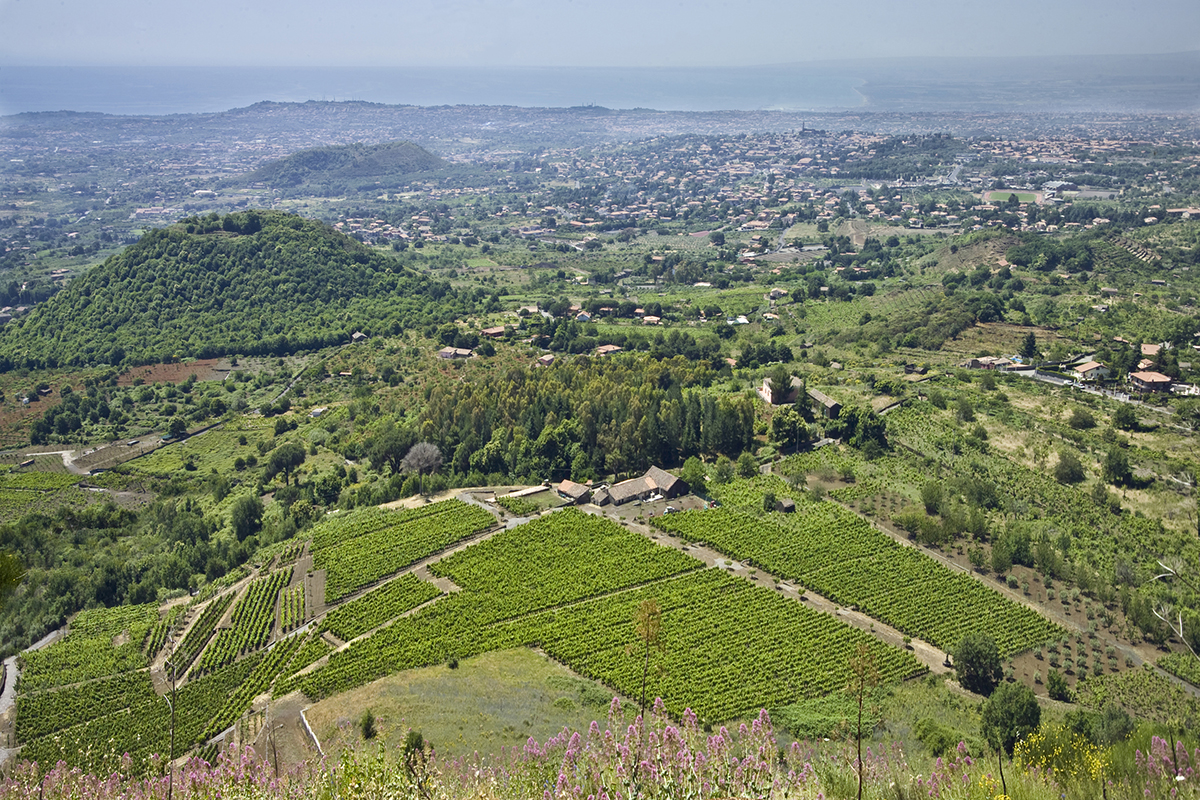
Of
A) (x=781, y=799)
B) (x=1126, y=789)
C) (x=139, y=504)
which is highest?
(x=781, y=799)

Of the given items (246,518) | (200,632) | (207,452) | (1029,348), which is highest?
(1029,348)

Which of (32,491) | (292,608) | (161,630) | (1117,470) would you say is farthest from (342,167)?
(1117,470)


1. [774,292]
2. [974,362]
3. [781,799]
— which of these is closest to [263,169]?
[774,292]

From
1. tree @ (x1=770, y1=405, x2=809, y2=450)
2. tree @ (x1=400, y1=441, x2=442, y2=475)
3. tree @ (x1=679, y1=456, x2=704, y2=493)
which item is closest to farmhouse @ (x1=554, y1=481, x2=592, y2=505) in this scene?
tree @ (x1=679, y1=456, x2=704, y2=493)

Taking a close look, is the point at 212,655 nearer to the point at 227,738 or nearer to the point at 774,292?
the point at 227,738

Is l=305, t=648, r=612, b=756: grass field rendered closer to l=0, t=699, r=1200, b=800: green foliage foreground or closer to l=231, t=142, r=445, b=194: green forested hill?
l=0, t=699, r=1200, b=800: green foliage foreground

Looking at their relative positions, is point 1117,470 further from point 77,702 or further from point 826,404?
point 77,702
